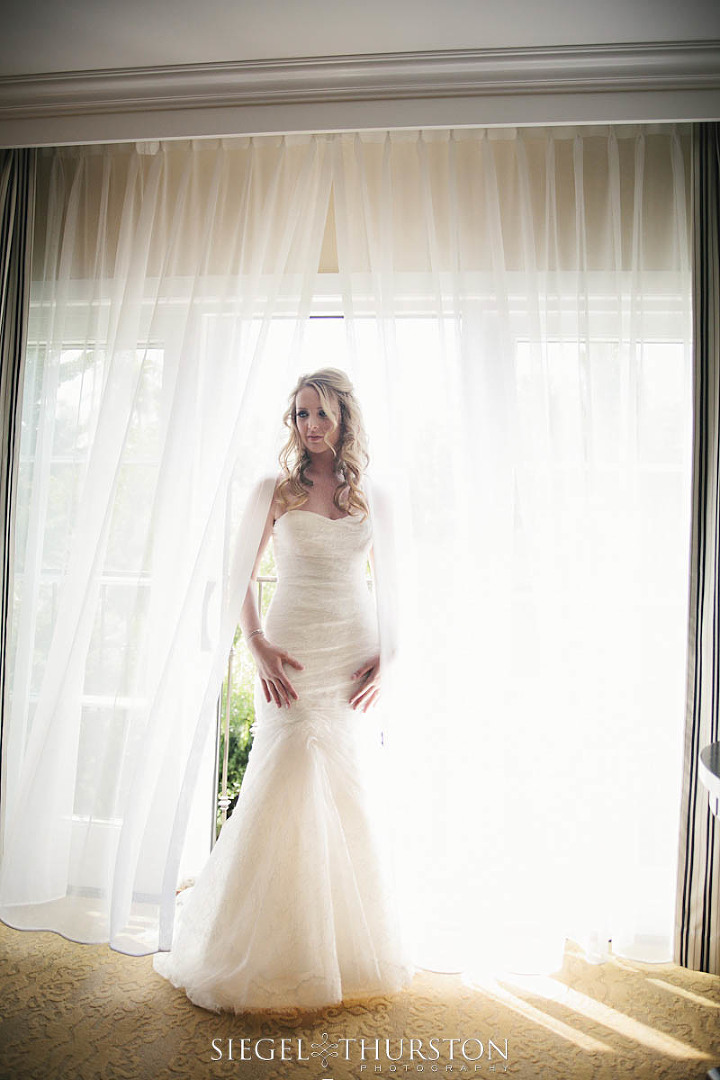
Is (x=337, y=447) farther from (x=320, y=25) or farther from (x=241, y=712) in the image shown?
(x=241, y=712)

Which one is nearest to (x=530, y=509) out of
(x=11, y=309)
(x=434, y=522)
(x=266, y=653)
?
(x=434, y=522)

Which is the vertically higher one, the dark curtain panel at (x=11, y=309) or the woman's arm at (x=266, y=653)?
the dark curtain panel at (x=11, y=309)

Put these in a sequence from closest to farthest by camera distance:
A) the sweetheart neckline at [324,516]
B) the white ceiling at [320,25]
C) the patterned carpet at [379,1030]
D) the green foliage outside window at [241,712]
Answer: the patterned carpet at [379,1030], the white ceiling at [320,25], the sweetheart neckline at [324,516], the green foliage outside window at [241,712]

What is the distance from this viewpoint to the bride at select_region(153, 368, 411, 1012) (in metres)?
1.83

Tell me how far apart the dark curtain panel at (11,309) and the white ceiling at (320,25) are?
438 millimetres

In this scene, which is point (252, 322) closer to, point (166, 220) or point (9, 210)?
point (166, 220)

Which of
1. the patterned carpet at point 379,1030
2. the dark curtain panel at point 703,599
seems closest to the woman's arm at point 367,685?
the patterned carpet at point 379,1030

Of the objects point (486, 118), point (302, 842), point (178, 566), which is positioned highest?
point (486, 118)

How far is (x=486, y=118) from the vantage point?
2191 mm

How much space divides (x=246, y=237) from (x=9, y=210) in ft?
3.15

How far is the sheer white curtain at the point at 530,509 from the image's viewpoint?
6.88 feet

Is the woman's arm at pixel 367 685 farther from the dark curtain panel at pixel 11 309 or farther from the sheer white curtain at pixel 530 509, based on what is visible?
the dark curtain panel at pixel 11 309

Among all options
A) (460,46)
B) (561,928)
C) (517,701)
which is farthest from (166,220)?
(561,928)

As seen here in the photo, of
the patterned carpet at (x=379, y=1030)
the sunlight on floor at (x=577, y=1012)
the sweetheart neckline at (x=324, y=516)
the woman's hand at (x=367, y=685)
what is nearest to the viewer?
the patterned carpet at (x=379, y=1030)
